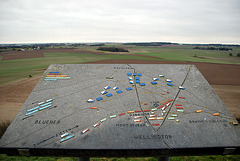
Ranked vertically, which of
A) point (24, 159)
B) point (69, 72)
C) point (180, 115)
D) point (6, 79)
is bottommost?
point (24, 159)

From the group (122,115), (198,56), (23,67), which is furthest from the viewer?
(198,56)

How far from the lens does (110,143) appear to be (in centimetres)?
346

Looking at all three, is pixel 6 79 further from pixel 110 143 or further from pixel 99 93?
pixel 110 143

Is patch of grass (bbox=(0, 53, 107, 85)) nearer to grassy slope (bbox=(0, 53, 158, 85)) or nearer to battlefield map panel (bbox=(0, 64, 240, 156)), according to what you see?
grassy slope (bbox=(0, 53, 158, 85))

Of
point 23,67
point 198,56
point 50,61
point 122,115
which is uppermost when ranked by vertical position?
point 198,56

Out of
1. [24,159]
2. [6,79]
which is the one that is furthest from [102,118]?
[6,79]

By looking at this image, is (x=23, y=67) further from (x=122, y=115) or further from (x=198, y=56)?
(x=198, y=56)

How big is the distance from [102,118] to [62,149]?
1.38m

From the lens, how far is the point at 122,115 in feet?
13.9

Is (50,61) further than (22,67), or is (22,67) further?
(50,61)

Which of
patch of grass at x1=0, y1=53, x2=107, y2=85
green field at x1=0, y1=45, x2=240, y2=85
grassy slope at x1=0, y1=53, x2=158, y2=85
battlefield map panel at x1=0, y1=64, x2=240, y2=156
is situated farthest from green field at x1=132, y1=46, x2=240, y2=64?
battlefield map panel at x1=0, y1=64, x2=240, y2=156

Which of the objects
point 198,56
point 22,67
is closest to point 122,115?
point 22,67

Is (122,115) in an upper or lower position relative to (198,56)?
lower

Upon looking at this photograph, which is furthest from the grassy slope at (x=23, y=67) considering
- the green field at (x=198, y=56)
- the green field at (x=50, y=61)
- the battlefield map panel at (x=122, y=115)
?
the green field at (x=198, y=56)
